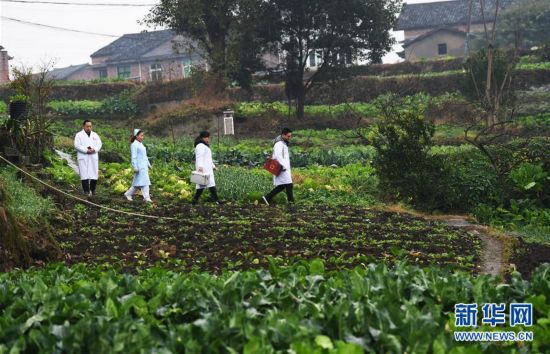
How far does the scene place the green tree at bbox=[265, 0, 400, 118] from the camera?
39.2 meters

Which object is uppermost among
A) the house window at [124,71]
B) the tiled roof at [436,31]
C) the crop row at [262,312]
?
the tiled roof at [436,31]

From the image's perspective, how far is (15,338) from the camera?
5.79 metres

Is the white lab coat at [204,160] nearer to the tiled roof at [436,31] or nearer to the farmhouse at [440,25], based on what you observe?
the farmhouse at [440,25]

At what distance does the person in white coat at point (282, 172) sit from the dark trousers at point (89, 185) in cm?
323

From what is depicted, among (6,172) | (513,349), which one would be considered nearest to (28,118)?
(6,172)

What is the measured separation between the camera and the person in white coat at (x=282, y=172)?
1723 centimetres

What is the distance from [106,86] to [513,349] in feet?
150

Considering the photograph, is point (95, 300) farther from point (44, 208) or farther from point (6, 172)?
point (6, 172)

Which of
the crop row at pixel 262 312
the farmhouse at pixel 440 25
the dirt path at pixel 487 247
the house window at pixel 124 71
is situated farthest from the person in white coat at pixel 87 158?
the house window at pixel 124 71

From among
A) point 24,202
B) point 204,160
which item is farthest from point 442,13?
point 24,202

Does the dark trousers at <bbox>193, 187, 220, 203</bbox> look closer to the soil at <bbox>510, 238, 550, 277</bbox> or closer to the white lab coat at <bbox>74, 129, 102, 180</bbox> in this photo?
the white lab coat at <bbox>74, 129, 102, 180</bbox>

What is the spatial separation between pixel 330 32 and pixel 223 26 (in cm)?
450

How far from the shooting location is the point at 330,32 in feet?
130

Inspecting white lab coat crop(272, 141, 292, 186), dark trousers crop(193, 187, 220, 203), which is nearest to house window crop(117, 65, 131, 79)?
dark trousers crop(193, 187, 220, 203)
